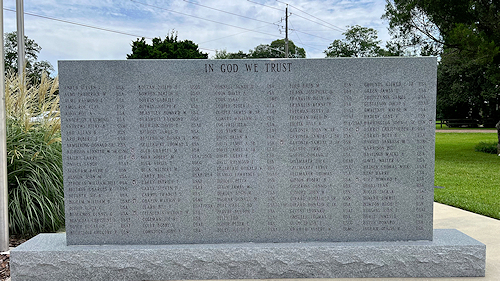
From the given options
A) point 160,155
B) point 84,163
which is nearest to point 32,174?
point 84,163

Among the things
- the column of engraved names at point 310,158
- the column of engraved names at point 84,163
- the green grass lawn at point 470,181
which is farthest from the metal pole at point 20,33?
the green grass lawn at point 470,181

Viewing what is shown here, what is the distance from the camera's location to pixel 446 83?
35.8 metres

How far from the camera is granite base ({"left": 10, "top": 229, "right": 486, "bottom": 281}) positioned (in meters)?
3.80

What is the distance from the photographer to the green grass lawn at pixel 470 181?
7.07 m

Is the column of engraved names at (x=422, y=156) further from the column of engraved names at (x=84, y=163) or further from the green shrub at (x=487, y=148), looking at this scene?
the green shrub at (x=487, y=148)

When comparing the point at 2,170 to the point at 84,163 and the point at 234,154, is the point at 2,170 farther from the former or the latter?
the point at 234,154

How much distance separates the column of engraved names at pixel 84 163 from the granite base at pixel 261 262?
0.31m

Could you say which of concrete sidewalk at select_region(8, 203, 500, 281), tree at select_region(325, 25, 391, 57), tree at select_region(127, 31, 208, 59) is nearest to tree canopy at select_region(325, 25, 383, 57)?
tree at select_region(325, 25, 391, 57)

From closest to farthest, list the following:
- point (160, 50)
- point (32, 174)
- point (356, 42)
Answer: point (32, 174) → point (160, 50) → point (356, 42)

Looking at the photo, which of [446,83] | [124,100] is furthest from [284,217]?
[446,83]

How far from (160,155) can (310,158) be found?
4.90ft

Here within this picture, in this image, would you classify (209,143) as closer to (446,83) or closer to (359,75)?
(359,75)

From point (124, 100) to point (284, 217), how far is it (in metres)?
1.97

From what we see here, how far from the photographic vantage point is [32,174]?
532cm
